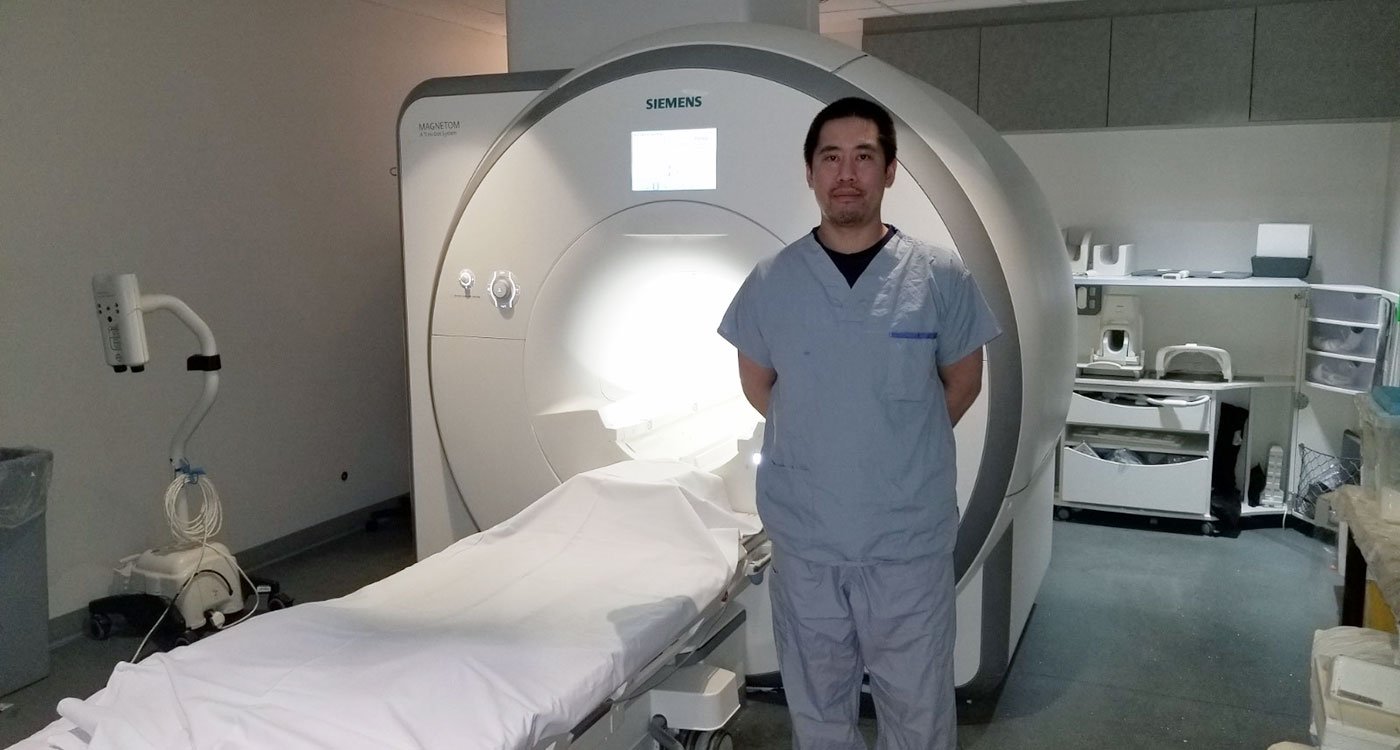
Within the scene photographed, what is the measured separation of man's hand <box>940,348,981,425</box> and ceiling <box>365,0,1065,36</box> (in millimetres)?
2678

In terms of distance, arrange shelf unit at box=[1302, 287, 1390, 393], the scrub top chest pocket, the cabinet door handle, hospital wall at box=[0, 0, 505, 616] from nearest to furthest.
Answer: the scrub top chest pocket
hospital wall at box=[0, 0, 505, 616]
shelf unit at box=[1302, 287, 1390, 393]
the cabinet door handle

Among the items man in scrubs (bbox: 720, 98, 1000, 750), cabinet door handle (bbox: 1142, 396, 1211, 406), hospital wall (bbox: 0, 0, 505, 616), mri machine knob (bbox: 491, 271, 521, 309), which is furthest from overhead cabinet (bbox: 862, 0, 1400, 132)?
man in scrubs (bbox: 720, 98, 1000, 750)

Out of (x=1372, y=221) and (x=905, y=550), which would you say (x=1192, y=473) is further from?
(x=905, y=550)

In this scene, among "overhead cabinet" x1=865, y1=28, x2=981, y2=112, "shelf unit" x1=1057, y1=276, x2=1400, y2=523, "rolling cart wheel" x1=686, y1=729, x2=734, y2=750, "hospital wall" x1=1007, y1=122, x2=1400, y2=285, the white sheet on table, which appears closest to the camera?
the white sheet on table

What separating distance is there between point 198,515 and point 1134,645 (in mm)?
2599

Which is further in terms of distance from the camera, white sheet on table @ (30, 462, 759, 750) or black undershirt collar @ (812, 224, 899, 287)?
black undershirt collar @ (812, 224, 899, 287)

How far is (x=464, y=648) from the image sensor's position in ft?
4.73

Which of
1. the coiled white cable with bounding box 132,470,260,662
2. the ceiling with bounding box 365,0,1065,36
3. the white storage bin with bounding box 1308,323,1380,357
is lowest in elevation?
the coiled white cable with bounding box 132,470,260,662

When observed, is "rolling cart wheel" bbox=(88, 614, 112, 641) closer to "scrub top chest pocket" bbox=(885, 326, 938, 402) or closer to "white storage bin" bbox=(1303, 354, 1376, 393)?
"scrub top chest pocket" bbox=(885, 326, 938, 402)

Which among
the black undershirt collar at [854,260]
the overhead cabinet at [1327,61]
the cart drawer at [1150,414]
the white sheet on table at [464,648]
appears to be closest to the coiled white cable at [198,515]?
the white sheet on table at [464,648]

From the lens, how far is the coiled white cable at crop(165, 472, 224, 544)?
2.89 m

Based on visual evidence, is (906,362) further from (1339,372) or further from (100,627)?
(1339,372)

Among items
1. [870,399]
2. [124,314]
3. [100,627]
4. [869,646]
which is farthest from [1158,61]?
[100,627]

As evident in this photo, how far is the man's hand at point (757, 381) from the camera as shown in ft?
5.73
